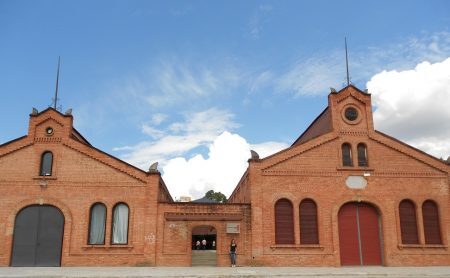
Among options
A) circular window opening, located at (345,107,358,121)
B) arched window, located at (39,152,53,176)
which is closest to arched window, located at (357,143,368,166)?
circular window opening, located at (345,107,358,121)

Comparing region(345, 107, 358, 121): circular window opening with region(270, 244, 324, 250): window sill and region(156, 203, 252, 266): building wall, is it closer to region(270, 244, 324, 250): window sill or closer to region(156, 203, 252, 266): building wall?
region(270, 244, 324, 250): window sill

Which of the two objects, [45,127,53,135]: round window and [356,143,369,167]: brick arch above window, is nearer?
[45,127,53,135]: round window

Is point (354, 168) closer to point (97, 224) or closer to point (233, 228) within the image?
point (233, 228)

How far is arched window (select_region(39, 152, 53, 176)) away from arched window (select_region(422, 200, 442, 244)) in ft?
73.3

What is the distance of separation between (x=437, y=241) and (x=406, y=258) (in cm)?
243

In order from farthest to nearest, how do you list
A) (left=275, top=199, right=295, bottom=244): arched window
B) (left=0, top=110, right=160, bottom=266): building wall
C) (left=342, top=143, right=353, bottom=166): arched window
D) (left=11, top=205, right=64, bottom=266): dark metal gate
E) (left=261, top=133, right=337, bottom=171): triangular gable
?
(left=342, top=143, right=353, bottom=166): arched window, (left=261, top=133, right=337, bottom=171): triangular gable, (left=275, top=199, right=295, bottom=244): arched window, (left=0, top=110, right=160, bottom=266): building wall, (left=11, top=205, right=64, bottom=266): dark metal gate

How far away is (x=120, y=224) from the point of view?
80.5 feet

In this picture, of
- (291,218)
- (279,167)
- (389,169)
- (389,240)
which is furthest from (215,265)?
(389,169)

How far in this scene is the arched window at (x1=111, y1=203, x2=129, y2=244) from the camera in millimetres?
24312

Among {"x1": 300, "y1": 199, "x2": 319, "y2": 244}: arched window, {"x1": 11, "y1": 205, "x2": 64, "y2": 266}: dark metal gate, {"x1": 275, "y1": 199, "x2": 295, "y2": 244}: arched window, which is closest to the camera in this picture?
{"x1": 11, "y1": 205, "x2": 64, "y2": 266}: dark metal gate

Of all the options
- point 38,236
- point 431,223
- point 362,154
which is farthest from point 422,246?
point 38,236

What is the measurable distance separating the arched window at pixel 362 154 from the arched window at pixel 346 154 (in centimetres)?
56

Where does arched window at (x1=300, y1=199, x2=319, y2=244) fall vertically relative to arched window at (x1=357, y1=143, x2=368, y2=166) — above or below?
below

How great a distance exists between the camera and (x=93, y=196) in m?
24.6
